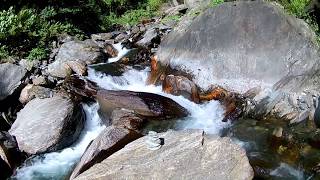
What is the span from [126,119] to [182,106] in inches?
57.3

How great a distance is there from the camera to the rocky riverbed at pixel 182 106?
6.08 m

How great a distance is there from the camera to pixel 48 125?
7.98 meters

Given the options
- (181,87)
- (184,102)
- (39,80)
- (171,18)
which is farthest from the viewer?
(171,18)

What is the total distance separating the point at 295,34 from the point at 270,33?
54 centimetres

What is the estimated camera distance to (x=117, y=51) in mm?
12516

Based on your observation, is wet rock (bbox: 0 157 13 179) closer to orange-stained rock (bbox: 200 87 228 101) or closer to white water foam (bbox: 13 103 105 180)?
white water foam (bbox: 13 103 105 180)

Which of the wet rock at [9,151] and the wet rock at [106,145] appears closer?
the wet rock at [106,145]

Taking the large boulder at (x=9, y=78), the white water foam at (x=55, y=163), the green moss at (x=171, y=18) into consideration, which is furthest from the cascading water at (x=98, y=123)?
the green moss at (x=171, y=18)

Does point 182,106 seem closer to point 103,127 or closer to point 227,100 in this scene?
point 227,100

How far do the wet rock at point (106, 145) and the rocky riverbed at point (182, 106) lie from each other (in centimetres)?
2

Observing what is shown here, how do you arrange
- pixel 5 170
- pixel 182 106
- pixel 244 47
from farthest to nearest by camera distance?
1. pixel 244 47
2. pixel 182 106
3. pixel 5 170

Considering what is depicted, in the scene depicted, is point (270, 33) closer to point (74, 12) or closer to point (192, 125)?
point (192, 125)

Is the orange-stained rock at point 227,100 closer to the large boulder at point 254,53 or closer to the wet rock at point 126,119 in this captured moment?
the large boulder at point 254,53

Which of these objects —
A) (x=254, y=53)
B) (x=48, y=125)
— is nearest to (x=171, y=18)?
(x=254, y=53)
